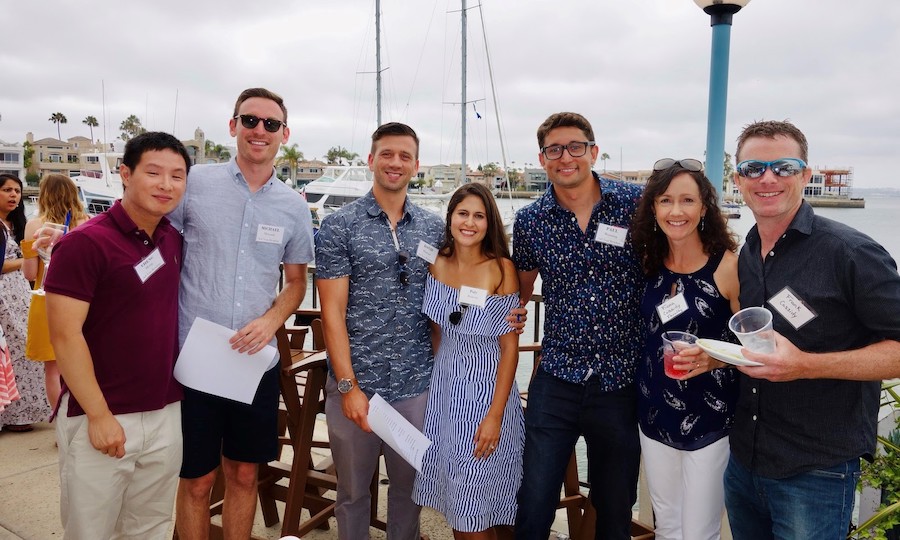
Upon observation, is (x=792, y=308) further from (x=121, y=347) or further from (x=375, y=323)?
(x=121, y=347)

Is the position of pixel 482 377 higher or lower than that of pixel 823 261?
lower

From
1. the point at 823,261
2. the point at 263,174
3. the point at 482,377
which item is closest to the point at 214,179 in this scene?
the point at 263,174

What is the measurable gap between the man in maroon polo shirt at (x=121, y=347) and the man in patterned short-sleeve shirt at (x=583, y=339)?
150cm

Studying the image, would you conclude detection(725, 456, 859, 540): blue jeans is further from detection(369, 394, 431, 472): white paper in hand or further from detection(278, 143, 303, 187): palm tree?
detection(278, 143, 303, 187): palm tree

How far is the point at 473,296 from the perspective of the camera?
7.89 feet

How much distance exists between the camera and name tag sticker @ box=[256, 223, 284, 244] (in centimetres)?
253

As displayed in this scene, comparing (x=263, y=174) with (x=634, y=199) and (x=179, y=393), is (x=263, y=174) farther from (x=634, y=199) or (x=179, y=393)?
(x=634, y=199)

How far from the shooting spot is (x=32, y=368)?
4695 mm

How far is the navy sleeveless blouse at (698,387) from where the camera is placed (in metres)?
2.05

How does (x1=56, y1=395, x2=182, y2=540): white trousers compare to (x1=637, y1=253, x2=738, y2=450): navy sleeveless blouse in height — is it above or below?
below

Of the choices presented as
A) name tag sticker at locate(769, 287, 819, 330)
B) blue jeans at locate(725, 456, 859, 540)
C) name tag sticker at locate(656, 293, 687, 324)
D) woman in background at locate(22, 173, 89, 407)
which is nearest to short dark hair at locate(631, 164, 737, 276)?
name tag sticker at locate(656, 293, 687, 324)

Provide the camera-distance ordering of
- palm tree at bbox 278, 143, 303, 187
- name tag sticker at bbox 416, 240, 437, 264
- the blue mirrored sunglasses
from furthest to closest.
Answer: palm tree at bbox 278, 143, 303, 187 → name tag sticker at bbox 416, 240, 437, 264 → the blue mirrored sunglasses

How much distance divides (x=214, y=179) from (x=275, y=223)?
0.33m

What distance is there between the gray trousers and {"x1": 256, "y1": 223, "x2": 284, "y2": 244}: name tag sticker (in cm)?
68
